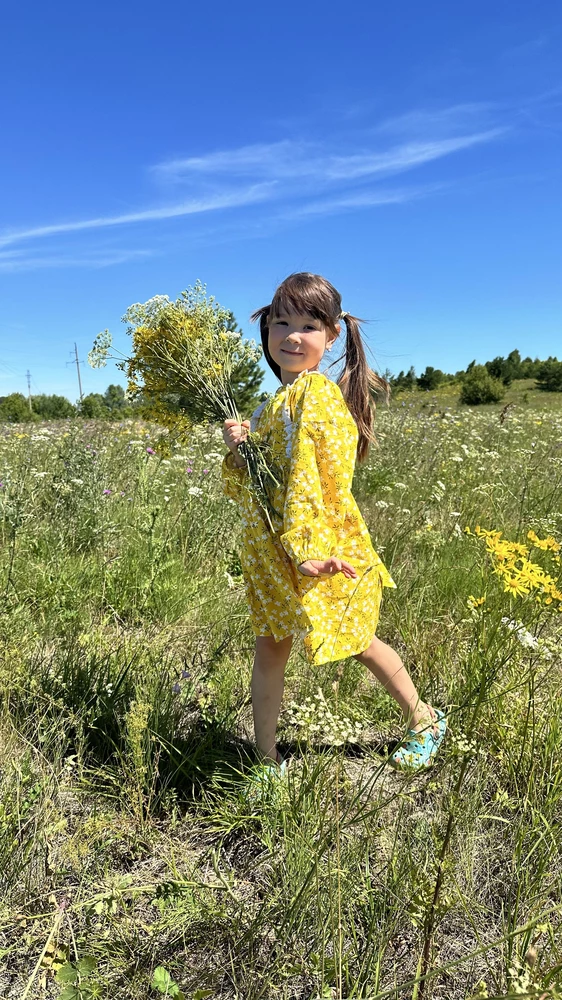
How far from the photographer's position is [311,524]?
1856mm

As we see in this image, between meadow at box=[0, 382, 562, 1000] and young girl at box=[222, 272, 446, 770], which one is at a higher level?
young girl at box=[222, 272, 446, 770]

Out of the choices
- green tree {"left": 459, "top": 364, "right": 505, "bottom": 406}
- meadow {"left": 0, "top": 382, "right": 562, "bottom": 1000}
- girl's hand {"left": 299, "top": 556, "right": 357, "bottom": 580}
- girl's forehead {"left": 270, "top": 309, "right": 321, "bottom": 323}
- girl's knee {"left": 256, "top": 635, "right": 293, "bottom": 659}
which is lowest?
meadow {"left": 0, "top": 382, "right": 562, "bottom": 1000}

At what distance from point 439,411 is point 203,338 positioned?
7.43 m

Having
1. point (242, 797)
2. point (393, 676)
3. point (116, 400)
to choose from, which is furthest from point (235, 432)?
point (116, 400)

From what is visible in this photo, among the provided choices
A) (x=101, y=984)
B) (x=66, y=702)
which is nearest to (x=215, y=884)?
(x=101, y=984)

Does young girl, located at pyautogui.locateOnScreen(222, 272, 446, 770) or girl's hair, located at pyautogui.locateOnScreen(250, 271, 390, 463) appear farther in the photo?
girl's hair, located at pyautogui.locateOnScreen(250, 271, 390, 463)

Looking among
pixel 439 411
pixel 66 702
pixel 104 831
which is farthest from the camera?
pixel 439 411

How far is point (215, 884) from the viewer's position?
1713 millimetres

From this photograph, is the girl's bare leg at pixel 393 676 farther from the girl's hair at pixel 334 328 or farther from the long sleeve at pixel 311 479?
the girl's hair at pixel 334 328

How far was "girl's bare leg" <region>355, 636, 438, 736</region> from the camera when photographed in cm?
218

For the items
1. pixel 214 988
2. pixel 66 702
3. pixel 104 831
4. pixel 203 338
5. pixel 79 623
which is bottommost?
pixel 214 988

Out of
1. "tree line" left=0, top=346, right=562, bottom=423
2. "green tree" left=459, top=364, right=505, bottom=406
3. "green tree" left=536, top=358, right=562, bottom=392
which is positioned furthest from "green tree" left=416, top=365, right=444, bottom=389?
"green tree" left=459, top=364, right=505, bottom=406

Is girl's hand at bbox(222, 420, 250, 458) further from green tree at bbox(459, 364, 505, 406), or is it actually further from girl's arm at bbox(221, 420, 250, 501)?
green tree at bbox(459, 364, 505, 406)

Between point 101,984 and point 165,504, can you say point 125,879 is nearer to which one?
point 101,984
